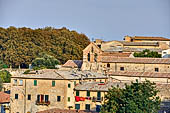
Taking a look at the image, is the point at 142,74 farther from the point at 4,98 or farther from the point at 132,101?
the point at 132,101

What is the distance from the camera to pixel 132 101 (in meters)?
43.7

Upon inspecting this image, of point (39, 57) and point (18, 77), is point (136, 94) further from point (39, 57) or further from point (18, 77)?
point (39, 57)

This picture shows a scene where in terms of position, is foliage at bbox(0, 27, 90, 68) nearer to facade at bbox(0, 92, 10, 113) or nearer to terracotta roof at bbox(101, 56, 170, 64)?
terracotta roof at bbox(101, 56, 170, 64)

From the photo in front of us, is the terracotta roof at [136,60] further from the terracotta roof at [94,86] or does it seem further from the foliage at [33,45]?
the foliage at [33,45]

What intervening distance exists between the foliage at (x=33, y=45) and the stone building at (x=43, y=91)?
101 ft

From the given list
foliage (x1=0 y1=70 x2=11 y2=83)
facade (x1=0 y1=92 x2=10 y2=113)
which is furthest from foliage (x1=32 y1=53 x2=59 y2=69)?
facade (x1=0 y1=92 x2=10 y2=113)

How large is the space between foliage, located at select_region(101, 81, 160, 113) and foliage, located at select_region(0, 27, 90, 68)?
4345 centimetres

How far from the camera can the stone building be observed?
185ft

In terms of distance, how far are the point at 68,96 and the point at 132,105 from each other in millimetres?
14056

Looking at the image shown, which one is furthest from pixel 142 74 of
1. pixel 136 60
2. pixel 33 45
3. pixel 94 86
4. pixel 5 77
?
pixel 33 45

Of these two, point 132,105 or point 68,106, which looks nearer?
point 132,105

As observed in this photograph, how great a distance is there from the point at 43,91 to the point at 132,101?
50.1 ft

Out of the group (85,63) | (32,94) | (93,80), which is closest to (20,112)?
(32,94)

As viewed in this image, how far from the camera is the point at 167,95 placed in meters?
55.0
